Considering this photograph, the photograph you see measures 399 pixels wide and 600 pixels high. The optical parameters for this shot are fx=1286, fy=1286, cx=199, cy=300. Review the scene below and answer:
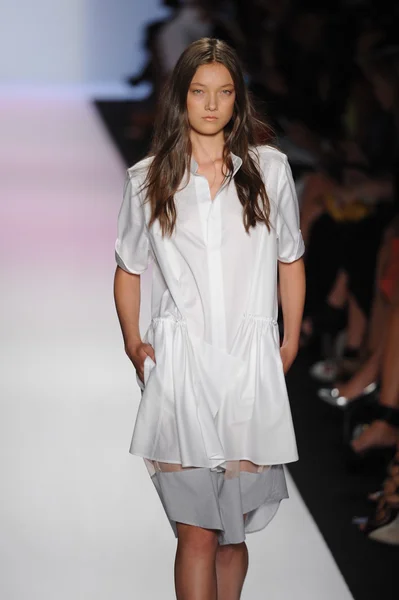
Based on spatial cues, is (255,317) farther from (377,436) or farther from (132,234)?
(377,436)

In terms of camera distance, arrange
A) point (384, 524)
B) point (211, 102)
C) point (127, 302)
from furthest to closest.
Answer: point (384, 524) < point (127, 302) < point (211, 102)

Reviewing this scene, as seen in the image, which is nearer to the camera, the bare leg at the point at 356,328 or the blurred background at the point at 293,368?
the blurred background at the point at 293,368

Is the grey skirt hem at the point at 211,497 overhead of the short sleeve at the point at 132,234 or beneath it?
beneath

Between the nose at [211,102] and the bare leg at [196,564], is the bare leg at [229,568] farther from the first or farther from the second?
the nose at [211,102]

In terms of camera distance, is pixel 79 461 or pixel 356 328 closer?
pixel 79 461

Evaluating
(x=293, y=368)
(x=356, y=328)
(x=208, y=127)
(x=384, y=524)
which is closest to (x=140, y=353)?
(x=208, y=127)

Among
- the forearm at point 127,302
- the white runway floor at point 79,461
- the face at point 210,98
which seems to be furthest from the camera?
the white runway floor at point 79,461

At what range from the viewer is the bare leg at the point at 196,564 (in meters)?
1.74

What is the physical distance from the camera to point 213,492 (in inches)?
68.5

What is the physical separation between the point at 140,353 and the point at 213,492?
21 cm

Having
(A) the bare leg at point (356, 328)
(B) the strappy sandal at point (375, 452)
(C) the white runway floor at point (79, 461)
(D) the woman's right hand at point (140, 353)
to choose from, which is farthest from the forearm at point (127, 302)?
(A) the bare leg at point (356, 328)

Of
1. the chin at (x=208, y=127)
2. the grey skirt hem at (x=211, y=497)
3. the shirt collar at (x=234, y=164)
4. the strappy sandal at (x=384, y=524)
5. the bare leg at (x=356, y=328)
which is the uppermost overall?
the chin at (x=208, y=127)

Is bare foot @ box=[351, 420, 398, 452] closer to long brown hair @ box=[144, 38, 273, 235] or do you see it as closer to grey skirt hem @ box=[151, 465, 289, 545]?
grey skirt hem @ box=[151, 465, 289, 545]

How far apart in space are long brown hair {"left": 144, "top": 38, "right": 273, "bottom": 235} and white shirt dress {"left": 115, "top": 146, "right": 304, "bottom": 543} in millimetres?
14
